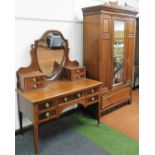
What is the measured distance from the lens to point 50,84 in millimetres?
2568

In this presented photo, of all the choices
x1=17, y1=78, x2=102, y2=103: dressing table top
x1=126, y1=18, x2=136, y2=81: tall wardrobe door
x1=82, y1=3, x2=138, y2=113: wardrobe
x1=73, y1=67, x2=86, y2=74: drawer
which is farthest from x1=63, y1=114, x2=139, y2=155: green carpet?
x1=126, y1=18, x2=136, y2=81: tall wardrobe door

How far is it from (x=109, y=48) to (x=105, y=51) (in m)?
0.11

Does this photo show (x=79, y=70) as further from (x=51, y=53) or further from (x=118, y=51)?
(x=118, y=51)

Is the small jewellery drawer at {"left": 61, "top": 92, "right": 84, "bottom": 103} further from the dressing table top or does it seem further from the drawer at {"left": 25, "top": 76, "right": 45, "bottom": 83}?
the drawer at {"left": 25, "top": 76, "right": 45, "bottom": 83}

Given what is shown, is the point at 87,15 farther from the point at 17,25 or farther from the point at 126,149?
the point at 126,149

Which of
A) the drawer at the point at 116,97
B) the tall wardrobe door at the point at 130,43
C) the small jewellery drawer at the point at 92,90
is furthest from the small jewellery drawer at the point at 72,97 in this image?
the tall wardrobe door at the point at 130,43

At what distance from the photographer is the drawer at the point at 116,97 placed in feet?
9.97

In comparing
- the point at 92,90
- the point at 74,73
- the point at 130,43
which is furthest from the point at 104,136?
the point at 130,43

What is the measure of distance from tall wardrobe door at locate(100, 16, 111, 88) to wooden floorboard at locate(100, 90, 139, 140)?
54cm

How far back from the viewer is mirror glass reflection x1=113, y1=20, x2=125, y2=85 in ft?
9.82

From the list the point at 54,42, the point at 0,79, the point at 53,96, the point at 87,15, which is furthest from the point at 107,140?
the point at 0,79

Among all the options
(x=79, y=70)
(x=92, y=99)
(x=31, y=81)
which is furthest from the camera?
(x=79, y=70)

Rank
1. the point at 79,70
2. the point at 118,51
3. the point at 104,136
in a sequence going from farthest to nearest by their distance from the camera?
the point at 118,51 → the point at 79,70 → the point at 104,136
